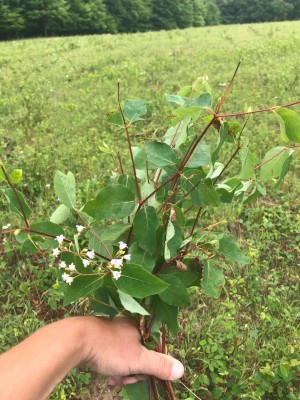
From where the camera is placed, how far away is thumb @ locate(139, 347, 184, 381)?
54.0 inches

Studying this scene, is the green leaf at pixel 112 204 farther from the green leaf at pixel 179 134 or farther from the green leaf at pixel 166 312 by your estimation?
the green leaf at pixel 166 312

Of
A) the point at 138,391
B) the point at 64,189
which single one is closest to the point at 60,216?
the point at 64,189

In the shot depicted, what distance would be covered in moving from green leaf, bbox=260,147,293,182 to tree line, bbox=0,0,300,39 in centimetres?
3412

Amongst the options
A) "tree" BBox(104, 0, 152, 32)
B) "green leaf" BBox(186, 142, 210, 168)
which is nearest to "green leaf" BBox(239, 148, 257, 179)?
"green leaf" BBox(186, 142, 210, 168)

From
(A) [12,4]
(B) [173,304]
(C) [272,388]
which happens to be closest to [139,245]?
(B) [173,304]

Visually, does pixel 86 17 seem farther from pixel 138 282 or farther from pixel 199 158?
pixel 138 282

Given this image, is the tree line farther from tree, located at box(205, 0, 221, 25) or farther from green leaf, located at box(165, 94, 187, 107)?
green leaf, located at box(165, 94, 187, 107)

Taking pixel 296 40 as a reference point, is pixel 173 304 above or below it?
above

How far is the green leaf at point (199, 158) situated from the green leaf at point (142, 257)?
31 centimetres

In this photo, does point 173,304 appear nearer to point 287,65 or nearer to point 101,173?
point 101,173

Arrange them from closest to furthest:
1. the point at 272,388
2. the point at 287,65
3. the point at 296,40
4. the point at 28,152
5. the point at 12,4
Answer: the point at 272,388
the point at 28,152
the point at 287,65
the point at 296,40
the point at 12,4

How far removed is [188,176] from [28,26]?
126 feet

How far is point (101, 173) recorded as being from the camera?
167 inches

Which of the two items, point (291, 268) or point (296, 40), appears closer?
point (291, 268)
